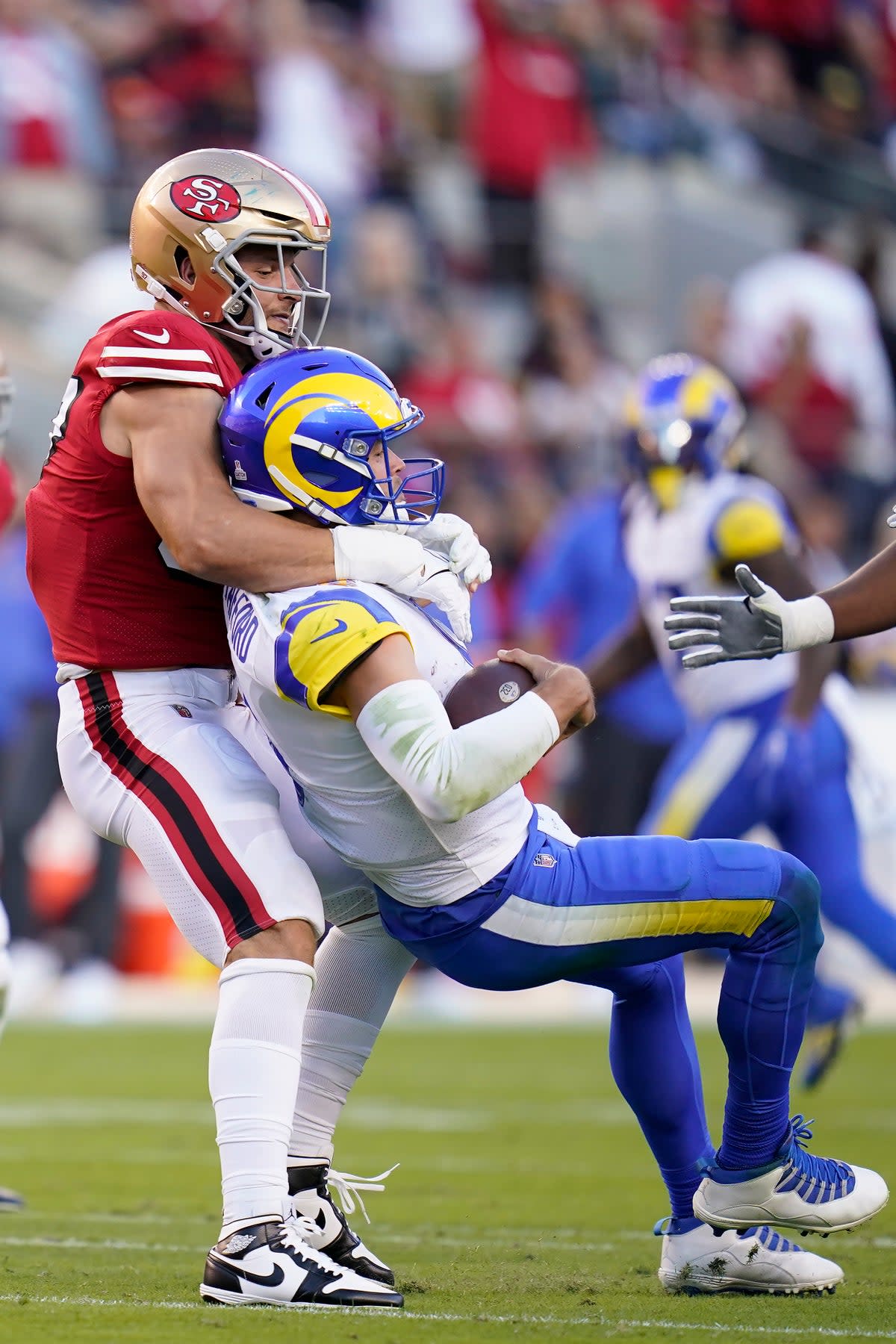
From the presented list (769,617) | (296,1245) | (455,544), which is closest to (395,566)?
(455,544)

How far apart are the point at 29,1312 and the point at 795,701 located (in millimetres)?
3405

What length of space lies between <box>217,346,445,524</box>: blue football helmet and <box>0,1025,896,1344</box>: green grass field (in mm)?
1280

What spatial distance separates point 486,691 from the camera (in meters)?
3.33

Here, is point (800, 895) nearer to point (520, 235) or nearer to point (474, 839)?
point (474, 839)

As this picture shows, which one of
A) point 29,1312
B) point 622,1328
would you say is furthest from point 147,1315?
point 622,1328

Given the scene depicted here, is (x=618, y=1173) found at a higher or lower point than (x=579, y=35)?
lower

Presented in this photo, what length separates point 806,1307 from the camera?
3.41m

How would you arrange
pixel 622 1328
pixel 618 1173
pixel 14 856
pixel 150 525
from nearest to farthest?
1. pixel 622 1328
2. pixel 150 525
3. pixel 618 1173
4. pixel 14 856

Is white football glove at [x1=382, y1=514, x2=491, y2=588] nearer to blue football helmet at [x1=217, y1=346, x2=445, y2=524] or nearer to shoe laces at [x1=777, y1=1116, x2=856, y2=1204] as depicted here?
blue football helmet at [x1=217, y1=346, x2=445, y2=524]

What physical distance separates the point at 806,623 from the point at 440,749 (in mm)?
849

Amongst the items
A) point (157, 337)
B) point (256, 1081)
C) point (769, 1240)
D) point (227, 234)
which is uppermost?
point (227, 234)

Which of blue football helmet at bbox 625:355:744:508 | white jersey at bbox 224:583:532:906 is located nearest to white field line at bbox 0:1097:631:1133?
blue football helmet at bbox 625:355:744:508

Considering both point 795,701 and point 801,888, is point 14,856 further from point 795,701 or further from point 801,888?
point 801,888

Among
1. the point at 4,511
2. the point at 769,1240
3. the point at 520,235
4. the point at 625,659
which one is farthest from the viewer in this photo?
the point at 520,235
